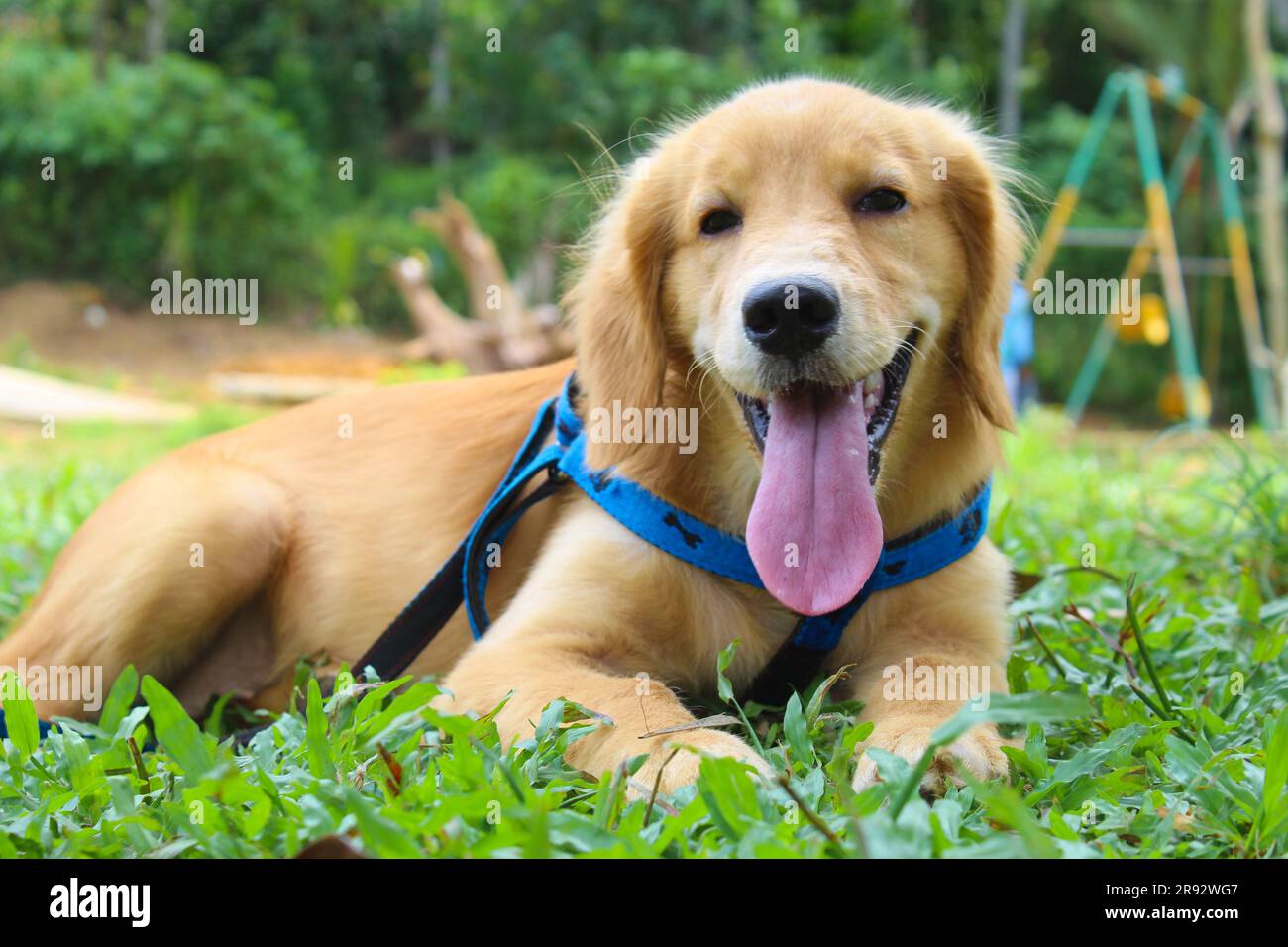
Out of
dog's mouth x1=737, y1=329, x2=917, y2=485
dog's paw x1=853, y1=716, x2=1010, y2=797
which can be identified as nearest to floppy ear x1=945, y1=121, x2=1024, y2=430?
dog's mouth x1=737, y1=329, x2=917, y2=485

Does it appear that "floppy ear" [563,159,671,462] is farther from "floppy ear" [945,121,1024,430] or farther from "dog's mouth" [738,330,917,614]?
"floppy ear" [945,121,1024,430]

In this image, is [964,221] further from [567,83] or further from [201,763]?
[567,83]

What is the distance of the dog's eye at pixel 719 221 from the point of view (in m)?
2.76

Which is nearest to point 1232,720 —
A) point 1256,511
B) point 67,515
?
point 1256,511

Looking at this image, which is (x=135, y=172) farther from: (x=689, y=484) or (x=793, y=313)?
(x=793, y=313)

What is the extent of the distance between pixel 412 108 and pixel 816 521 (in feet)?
88.3

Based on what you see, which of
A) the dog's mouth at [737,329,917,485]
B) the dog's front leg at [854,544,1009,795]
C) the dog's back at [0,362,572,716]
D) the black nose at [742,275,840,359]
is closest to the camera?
the dog's front leg at [854,544,1009,795]

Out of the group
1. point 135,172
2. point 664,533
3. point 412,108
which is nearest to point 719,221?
point 664,533

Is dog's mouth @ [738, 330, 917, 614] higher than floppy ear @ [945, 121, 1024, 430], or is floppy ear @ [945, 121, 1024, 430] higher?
floppy ear @ [945, 121, 1024, 430]

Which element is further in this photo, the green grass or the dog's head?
the dog's head

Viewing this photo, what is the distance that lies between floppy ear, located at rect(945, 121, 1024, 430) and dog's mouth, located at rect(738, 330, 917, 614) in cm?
35

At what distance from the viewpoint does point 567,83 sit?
2388 cm

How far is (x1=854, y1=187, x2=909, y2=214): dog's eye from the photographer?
2.71 metres

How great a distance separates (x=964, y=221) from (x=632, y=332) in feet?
2.76
